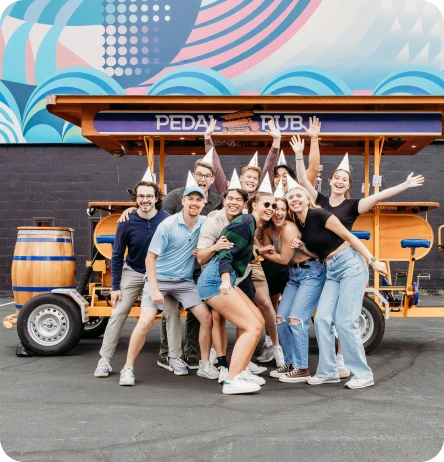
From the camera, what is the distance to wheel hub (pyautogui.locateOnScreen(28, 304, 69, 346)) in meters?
7.09

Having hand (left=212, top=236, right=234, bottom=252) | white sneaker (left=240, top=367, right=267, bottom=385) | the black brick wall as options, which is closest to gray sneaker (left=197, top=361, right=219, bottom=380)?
white sneaker (left=240, top=367, right=267, bottom=385)

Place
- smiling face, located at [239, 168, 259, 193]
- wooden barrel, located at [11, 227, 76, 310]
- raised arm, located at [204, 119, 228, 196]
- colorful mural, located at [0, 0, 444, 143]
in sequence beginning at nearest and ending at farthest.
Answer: smiling face, located at [239, 168, 259, 193], raised arm, located at [204, 119, 228, 196], wooden barrel, located at [11, 227, 76, 310], colorful mural, located at [0, 0, 444, 143]

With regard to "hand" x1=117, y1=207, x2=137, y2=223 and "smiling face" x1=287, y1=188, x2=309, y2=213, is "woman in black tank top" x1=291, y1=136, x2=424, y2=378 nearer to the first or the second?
"smiling face" x1=287, y1=188, x2=309, y2=213

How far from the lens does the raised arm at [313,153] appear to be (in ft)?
21.1

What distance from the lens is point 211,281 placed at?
17.6 ft

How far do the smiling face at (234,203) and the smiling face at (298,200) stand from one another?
47 centimetres

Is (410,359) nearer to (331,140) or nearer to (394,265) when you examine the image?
(331,140)

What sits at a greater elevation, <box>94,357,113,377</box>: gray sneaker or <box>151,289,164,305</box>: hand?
<box>151,289,164,305</box>: hand

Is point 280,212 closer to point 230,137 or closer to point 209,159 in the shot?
point 209,159

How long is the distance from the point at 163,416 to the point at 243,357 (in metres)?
0.89

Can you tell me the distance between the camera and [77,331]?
708 centimetres

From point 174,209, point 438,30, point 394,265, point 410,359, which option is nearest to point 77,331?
point 174,209

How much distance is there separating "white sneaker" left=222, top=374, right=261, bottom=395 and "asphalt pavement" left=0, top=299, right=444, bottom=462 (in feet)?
0.20

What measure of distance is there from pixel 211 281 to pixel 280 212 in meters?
0.98
